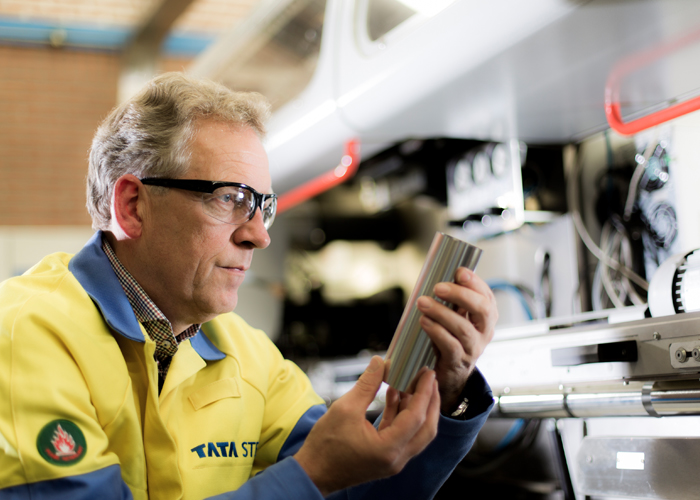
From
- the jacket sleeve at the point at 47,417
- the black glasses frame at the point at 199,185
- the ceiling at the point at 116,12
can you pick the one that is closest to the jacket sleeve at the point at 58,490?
the jacket sleeve at the point at 47,417

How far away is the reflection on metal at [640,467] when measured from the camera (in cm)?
93

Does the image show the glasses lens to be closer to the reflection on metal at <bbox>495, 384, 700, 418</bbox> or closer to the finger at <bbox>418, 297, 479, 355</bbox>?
the finger at <bbox>418, 297, 479, 355</bbox>

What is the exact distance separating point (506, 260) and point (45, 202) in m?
3.77

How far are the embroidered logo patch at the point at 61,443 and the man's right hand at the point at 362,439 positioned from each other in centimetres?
26

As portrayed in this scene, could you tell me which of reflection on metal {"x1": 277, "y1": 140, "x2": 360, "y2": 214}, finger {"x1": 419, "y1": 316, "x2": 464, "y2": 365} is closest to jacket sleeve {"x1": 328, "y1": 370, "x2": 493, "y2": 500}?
finger {"x1": 419, "y1": 316, "x2": 464, "y2": 365}

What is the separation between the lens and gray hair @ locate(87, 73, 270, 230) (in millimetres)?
994

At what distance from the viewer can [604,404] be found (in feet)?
3.35

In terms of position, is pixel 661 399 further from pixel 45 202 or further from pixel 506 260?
A: pixel 45 202

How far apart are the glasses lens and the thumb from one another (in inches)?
13.5

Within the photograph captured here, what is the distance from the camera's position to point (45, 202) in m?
4.80

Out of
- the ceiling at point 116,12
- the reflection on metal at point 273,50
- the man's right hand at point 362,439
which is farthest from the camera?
the ceiling at point 116,12

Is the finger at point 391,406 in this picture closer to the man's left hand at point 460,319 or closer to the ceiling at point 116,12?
the man's left hand at point 460,319

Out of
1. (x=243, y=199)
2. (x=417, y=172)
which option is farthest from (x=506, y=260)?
(x=243, y=199)

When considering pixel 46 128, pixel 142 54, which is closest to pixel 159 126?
pixel 142 54
